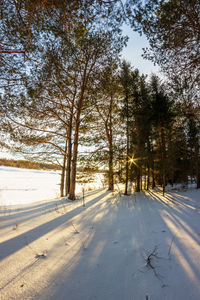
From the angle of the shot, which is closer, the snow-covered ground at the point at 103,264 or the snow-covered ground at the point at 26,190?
the snow-covered ground at the point at 103,264

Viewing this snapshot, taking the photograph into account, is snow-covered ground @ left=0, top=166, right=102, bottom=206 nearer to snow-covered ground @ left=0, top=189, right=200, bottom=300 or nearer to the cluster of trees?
the cluster of trees

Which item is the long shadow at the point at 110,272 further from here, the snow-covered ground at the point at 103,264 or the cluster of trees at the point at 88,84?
the cluster of trees at the point at 88,84

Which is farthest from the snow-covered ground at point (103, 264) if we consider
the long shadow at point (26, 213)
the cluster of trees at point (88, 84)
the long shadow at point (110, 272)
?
the cluster of trees at point (88, 84)

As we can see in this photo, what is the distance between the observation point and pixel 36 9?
4000 mm

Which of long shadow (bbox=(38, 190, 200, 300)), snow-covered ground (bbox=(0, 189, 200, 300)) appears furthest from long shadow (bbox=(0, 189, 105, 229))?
long shadow (bbox=(38, 190, 200, 300))

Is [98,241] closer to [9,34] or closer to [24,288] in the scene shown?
[24,288]

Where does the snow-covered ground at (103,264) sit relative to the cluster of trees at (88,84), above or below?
below

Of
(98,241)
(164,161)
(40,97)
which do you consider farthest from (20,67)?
(164,161)

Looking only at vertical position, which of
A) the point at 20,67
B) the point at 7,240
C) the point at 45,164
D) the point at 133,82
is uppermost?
the point at 133,82

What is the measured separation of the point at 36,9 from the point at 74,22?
1.17m

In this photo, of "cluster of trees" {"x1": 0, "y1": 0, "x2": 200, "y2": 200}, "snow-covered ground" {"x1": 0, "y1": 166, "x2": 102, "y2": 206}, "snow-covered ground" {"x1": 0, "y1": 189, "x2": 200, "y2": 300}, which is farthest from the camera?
"snow-covered ground" {"x1": 0, "y1": 166, "x2": 102, "y2": 206}

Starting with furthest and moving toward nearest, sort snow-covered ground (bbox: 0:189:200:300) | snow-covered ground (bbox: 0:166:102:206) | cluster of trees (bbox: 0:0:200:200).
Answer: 1. snow-covered ground (bbox: 0:166:102:206)
2. cluster of trees (bbox: 0:0:200:200)
3. snow-covered ground (bbox: 0:189:200:300)

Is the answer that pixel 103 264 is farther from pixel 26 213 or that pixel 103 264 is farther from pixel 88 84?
pixel 88 84

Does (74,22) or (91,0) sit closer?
(91,0)
